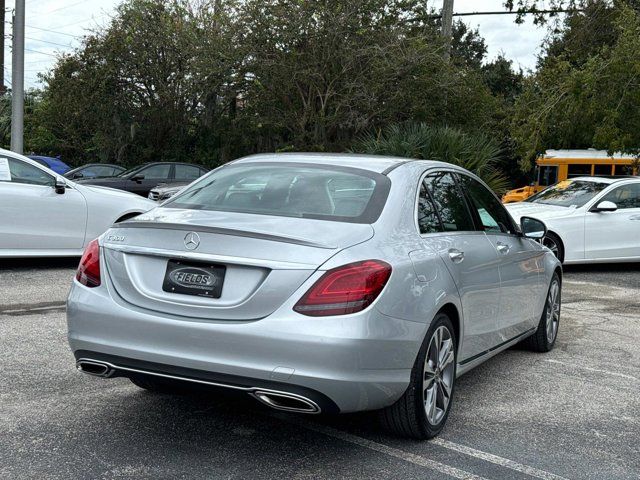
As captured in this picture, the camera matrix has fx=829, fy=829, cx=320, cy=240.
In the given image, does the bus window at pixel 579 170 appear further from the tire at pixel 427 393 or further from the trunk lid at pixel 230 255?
the trunk lid at pixel 230 255

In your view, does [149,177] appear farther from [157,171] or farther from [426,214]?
[426,214]

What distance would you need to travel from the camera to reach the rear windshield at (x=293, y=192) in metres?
4.41

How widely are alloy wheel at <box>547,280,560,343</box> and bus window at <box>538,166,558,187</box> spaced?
20293 mm

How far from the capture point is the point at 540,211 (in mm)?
12977

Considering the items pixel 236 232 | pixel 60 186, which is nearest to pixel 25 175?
pixel 60 186

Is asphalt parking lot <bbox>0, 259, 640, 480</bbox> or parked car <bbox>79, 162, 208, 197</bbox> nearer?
asphalt parking lot <bbox>0, 259, 640, 480</bbox>

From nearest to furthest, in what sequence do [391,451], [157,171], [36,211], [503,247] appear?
[391,451] < [503,247] < [36,211] < [157,171]

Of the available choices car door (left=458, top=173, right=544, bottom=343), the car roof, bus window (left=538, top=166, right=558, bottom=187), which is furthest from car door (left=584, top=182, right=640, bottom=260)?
bus window (left=538, top=166, right=558, bottom=187)

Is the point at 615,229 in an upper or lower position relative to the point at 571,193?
lower

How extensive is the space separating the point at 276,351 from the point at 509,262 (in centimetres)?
249

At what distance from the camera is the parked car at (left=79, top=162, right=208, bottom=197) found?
67.1ft

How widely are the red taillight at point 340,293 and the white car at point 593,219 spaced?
9232 millimetres

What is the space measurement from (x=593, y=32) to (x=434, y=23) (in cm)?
535

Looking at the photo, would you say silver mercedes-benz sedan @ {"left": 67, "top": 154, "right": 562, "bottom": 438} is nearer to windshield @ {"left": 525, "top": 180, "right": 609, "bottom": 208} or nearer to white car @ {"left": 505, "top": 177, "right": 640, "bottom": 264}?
white car @ {"left": 505, "top": 177, "right": 640, "bottom": 264}
